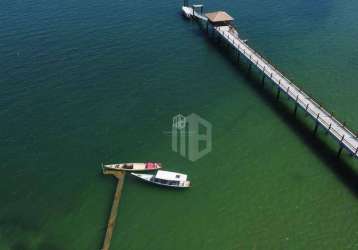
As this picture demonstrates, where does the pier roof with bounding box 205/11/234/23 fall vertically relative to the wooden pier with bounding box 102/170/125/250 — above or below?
above

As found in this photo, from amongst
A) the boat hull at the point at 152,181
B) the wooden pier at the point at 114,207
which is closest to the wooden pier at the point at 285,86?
the boat hull at the point at 152,181

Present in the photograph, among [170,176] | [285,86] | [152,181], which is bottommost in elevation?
[152,181]

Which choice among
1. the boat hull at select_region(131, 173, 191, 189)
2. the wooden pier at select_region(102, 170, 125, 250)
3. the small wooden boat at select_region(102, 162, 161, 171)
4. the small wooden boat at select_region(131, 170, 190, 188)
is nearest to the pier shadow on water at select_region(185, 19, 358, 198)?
the boat hull at select_region(131, 173, 191, 189)

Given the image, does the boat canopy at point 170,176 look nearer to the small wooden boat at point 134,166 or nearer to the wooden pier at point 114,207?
the small wooden boat at point 134,166

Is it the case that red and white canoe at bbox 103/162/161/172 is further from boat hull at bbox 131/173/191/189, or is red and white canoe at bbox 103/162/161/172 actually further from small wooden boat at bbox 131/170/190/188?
small wooden boat at bbox 131/170/190/188

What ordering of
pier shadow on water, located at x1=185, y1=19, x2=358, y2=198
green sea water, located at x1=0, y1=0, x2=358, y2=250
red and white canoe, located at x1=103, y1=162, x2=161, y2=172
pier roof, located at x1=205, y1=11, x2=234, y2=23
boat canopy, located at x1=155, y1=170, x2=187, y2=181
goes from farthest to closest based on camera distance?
pier roof, located at x1=205, y1=11, x2=234, y2=23, red and white canoe, located at x1=103, y1=162, x2=161, y2=172, pier shadow on water, located at x1=185, y1=19, x2=358, y2=198, boat canopy, located at x1=155, y1=170, x2=187, y2=181, green sea water, located at x1=0, y1=0, x2=358, y2=250

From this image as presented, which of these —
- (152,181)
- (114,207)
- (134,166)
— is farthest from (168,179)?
(114,207)

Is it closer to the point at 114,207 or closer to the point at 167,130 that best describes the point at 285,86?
the point at 167,130
